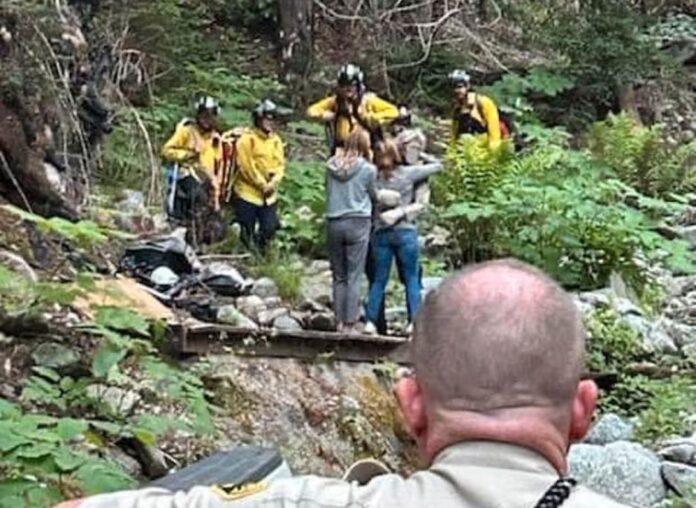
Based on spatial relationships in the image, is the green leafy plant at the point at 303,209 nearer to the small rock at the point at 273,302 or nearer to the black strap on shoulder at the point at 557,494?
the small rock at the point at 273,302

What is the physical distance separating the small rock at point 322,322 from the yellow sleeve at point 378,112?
171cm

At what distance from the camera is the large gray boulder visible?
25.2ft

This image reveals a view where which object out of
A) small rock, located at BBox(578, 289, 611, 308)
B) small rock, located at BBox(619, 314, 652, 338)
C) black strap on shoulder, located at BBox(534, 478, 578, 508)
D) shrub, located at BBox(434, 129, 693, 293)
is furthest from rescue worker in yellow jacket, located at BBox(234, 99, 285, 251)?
black strap on shoulder, located at BBox(534, 478, 578, 508)

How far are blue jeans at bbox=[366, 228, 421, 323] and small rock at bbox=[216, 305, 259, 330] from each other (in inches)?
34.9

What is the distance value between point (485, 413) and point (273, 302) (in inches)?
349

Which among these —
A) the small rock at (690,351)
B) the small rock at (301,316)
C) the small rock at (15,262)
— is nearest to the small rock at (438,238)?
the small rock at (690,351)

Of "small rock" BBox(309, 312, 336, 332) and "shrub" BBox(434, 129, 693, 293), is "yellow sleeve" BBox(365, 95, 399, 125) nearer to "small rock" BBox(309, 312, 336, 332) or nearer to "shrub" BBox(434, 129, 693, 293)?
"shrub" BBox(434, 129, 693, 293)

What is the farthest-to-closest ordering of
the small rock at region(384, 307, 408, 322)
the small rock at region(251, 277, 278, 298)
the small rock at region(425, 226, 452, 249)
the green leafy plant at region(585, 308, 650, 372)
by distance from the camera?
the small rock at region(425, 226, 452, 249) → the small rock at region(251, 277, 278, 298) → the small rock at region(384, 307, 408, 322) → the green leafy plant at region(585, 308, 650, 372)

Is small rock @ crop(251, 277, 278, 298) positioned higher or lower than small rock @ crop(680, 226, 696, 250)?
higher

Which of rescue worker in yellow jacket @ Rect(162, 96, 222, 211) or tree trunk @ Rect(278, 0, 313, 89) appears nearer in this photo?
rescue worker in yellow jacket @ Rect(162, 96, 222, 211)

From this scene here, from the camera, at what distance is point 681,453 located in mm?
8312

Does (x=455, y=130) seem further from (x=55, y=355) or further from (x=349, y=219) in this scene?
(x=55, y=355)

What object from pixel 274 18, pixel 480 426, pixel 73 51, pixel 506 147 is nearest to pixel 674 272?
pixel 506 147

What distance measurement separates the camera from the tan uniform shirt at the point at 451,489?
1604 mm
